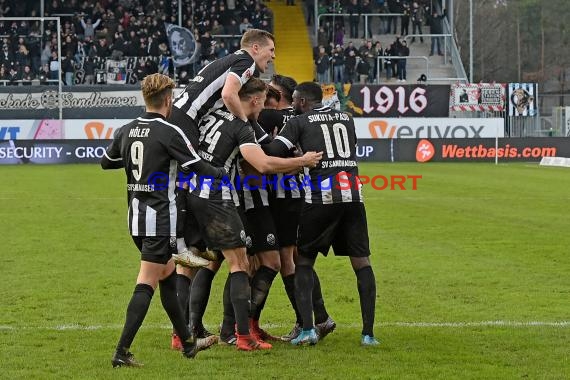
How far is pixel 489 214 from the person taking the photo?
1986 cm

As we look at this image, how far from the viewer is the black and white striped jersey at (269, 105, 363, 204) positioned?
865cm

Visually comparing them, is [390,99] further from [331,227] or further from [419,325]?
[331,227]

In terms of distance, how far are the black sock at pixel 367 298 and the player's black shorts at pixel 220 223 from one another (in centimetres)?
105

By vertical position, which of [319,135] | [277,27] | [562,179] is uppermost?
[277,27]

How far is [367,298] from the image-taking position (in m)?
8.57

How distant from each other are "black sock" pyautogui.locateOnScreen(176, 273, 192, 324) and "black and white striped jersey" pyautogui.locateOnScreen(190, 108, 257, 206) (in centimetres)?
82

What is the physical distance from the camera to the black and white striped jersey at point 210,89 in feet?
28.5

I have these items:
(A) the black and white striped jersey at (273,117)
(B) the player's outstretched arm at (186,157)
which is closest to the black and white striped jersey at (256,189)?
(A) the black and white striped jersey at (273,117)

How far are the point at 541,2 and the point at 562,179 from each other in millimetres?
58890

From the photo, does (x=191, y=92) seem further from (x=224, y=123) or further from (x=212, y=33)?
(x=212, y=33)

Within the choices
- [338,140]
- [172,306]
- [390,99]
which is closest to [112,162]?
[172,306]

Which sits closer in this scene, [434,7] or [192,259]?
[192,259]

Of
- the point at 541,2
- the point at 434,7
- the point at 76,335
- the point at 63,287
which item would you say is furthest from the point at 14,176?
the point at 541,2

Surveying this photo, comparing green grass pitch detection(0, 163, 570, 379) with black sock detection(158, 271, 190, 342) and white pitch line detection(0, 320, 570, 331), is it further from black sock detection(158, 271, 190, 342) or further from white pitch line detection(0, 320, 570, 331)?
black sock detection(158, 271, 190, 342)
